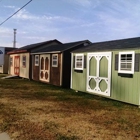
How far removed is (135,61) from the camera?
9367mm

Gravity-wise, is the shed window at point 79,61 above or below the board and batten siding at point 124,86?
above

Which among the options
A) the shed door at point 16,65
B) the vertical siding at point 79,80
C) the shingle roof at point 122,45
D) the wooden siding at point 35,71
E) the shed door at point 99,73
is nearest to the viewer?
the shingle roof at point 122,45

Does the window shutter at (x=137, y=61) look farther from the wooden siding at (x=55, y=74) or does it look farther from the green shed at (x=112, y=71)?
the wooden siding at (x=55, y=74)

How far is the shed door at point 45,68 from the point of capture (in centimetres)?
1868

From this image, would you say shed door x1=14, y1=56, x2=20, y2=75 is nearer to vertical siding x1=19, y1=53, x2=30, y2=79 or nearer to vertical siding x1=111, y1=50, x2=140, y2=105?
vertical siding x1=19, y1=53, x2=30, y2=79

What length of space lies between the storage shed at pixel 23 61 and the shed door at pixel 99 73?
1118 cm

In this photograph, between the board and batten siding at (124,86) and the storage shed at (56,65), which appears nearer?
the board and batten siding at (124,86)

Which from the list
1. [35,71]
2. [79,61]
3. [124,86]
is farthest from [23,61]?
[124,86]

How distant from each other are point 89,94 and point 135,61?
14.3ft

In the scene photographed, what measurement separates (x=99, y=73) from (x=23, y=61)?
1427 centimetres

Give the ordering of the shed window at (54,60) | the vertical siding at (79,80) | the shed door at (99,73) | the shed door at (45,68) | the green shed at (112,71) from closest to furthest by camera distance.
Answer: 1. the green shed at (112,71)
2. the shed door at (99,73)
3. the vertical siding at (79,80)
4. the shed window at (54,60)
5. the shed door at (45,68)

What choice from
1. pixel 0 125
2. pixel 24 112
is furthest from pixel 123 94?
pixel 0 125

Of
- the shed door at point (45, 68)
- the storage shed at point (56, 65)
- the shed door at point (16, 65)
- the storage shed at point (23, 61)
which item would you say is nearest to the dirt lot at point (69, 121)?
the storage shed at point (56, 65)

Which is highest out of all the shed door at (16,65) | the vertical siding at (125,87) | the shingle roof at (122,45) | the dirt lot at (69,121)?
the shingle roof at (122,45)
